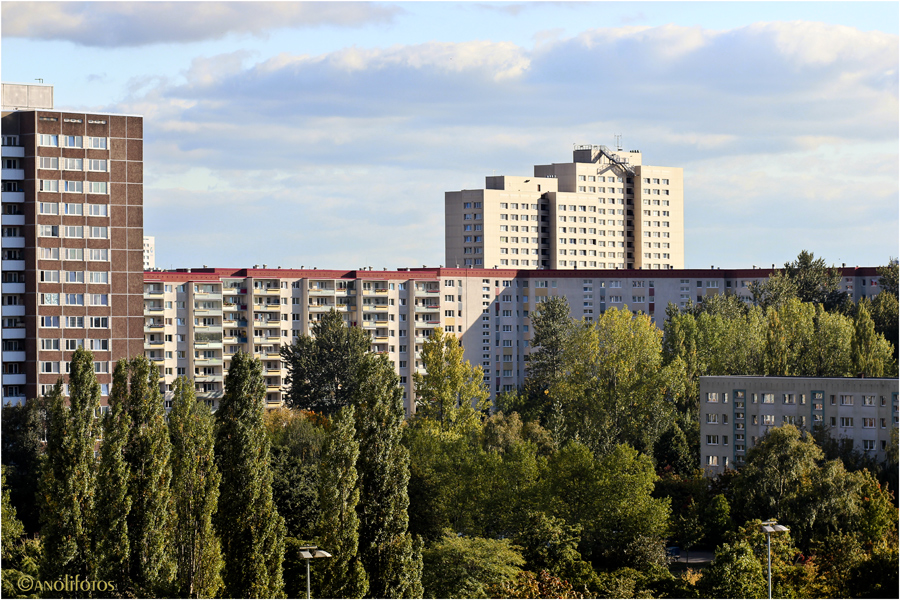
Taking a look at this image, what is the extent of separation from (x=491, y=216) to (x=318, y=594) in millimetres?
145068

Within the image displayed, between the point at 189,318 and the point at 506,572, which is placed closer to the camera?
the point at 506,572

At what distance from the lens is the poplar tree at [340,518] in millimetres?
56531

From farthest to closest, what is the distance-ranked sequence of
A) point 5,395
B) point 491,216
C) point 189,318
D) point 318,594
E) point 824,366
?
point 491,216 → point 189,318 → point 824,366 → point 5,395 → point 318,594

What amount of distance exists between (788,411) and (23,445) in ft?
171

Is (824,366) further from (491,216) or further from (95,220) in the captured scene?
(491,216)

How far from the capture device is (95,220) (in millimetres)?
93375

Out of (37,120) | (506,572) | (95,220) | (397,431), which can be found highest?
(37,120)

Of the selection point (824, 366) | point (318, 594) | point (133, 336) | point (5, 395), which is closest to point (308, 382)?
point (133, 336)

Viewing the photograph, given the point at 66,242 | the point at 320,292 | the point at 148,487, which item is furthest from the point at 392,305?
the point at 148,487

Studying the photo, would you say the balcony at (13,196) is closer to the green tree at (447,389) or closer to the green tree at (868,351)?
the green tree at (447,389)

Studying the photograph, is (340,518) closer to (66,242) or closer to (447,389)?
(447,389)

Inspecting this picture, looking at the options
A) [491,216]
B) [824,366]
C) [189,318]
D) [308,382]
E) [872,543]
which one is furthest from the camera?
[491,216]

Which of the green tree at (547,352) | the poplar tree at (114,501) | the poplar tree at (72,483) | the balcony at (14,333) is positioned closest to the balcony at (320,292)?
the green tree at (547,352)

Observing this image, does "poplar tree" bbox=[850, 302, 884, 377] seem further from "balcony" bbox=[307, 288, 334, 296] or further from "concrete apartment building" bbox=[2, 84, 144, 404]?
"concrete apartment building" bbox=[2, 84, 144, 404]
